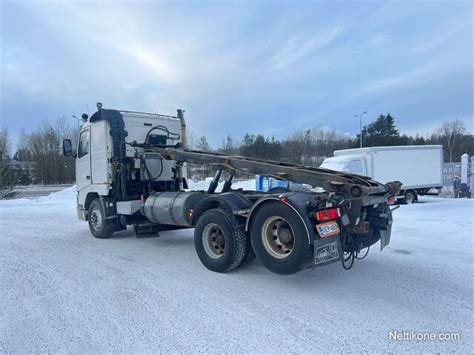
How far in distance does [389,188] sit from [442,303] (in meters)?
1.66

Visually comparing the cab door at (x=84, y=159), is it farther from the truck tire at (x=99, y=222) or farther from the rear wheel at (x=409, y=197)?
the rear wheel at (x=409, y=197)

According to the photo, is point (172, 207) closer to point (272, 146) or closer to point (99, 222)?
point (99, 222)

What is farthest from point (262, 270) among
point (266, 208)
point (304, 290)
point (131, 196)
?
point (131, 196)

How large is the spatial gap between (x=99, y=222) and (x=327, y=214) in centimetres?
641

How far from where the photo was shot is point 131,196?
8.66 meters

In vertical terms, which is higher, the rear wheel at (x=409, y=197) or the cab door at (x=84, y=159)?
the cab door at (x=84, y=159)

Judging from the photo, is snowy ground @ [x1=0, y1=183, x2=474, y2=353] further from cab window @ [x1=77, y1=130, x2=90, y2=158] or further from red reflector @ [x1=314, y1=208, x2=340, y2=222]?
cab window @ [x1=77, y1=130, x2=90, y2=158]

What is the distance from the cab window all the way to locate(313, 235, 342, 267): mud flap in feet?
23.5

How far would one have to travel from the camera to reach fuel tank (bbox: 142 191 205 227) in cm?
689

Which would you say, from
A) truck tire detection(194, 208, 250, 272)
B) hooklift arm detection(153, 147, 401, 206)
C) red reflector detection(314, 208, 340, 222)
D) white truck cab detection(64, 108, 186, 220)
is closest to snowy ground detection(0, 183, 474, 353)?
truck tire detection(194, 208, 250, 272)

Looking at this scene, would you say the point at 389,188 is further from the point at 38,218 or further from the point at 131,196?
the point at 38,218

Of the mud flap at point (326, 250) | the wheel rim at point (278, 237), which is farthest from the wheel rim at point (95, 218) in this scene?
the mud flap at point (326, 250)

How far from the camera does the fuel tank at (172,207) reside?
689 cm

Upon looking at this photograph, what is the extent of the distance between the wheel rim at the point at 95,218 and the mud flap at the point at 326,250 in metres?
6.27
